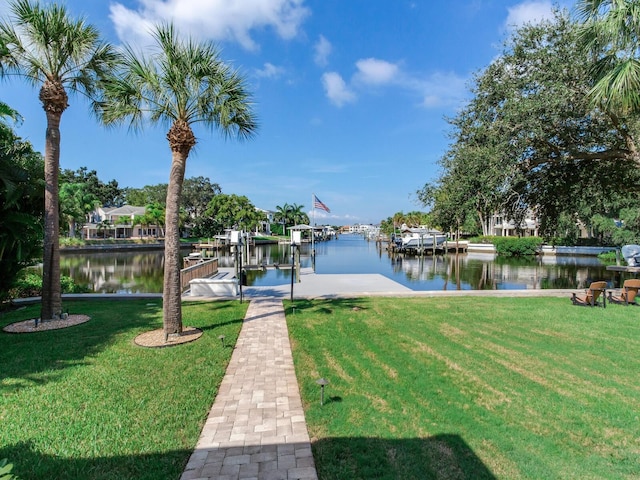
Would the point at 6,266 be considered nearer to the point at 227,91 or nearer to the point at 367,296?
the point at 227,91

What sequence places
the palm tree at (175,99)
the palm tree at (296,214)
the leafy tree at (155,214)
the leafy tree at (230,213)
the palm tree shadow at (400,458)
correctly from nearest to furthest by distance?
the palm tree shadow at (400,458) < the palm tree at (175,99) < the leafy tree at (155,214) < the leafy tree at (230,213) < the palm tree at (296,214)

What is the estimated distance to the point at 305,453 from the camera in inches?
127

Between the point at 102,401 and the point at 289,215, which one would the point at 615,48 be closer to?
the point at 102,401

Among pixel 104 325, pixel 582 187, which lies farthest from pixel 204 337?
pixel 582 187

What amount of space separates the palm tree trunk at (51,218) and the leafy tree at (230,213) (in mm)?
47286

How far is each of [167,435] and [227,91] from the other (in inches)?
242

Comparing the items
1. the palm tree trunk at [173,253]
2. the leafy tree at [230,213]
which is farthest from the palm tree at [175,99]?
the leafy tree at [230,213]

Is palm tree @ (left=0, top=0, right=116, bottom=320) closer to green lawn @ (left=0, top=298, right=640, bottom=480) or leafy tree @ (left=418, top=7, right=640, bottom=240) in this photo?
green lawn @ (left=0, top=298, right=640, bottom=480)

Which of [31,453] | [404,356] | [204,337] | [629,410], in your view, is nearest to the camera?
[31,453]

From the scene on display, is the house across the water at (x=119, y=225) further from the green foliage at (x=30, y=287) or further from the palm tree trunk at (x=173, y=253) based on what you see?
the palm tree trunk at (x=173, y=253)

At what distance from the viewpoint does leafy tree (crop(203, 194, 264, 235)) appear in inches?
2186

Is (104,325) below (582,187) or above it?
below

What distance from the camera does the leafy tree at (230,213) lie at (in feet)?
182

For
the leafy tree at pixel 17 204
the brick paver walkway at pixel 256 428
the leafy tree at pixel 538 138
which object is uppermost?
the leafy tree at pixel 538 138
